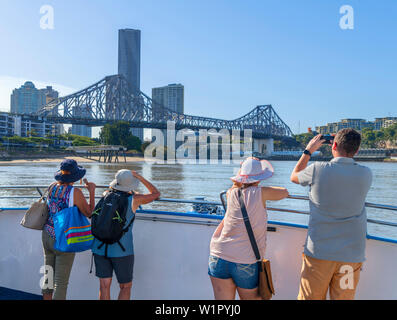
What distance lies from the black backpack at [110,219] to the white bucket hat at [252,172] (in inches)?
29.2

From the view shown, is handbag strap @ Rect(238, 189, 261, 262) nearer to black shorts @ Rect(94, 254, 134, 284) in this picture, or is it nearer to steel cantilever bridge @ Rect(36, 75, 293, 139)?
black shorts @ Rect(94, 254, 134, 284)

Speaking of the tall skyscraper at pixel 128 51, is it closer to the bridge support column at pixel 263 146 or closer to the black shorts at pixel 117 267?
the bridge support column at pixel 263 146

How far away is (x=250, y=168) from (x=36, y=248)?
210cm

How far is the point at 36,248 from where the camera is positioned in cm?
318

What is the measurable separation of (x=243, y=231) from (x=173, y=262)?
3.53 ft

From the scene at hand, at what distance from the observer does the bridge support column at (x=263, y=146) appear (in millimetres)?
83750

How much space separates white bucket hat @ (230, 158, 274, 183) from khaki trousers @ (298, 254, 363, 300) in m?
0.51

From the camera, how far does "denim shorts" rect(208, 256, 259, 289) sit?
1990mm

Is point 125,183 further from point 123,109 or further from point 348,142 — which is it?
point 123,109

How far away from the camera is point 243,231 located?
2014 mm

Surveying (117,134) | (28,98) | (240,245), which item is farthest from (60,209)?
(28,98)

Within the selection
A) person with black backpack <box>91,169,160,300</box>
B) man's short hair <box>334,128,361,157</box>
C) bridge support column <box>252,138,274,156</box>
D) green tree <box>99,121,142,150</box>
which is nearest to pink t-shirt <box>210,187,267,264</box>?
man's short hair <box>334,128,361,157</box>
